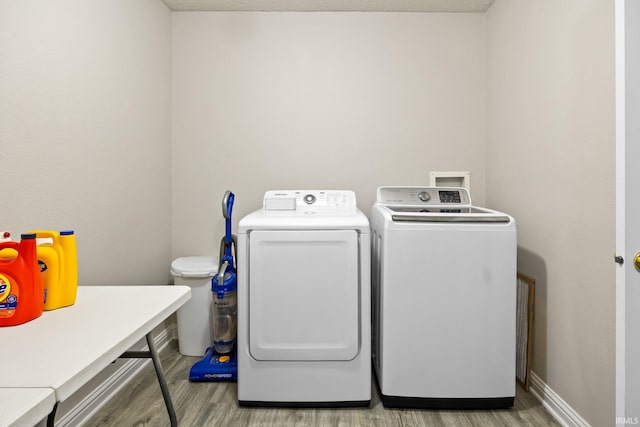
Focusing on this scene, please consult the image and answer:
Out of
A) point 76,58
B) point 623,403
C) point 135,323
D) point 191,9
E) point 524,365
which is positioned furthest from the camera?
point 191,9

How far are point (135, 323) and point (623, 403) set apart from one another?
4.84 feet

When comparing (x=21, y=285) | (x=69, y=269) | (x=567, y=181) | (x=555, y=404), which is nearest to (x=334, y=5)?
(x=567, y=181)

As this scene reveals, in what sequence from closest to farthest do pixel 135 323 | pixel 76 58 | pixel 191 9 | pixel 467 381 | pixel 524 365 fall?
pixel 135 323
pixel 76 58
pixel 467 381
pixel 524 365
pixel 191 9

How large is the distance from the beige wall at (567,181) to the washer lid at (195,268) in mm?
1947

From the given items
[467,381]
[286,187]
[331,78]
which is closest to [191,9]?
[331,78]

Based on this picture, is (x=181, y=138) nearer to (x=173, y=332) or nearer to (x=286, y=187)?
(x=286, y=187)

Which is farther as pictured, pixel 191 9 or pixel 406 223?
pixel 191 9

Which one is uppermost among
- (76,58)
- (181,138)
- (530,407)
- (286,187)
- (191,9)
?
(191,9)

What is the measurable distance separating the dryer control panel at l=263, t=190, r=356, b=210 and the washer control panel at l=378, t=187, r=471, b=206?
9.0 inches

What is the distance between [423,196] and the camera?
2518 mm

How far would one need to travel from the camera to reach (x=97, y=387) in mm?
1941

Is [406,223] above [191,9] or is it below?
below

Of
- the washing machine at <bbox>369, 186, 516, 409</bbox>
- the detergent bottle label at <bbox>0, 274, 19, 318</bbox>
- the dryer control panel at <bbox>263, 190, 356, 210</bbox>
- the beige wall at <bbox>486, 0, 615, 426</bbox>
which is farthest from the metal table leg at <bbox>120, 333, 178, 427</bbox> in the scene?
the beige wall at <bbox>486, 0, 615, 426</bbox>

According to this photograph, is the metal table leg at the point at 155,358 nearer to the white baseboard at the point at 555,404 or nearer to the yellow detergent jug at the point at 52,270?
the yellow detergent jug at the point at 52,270
